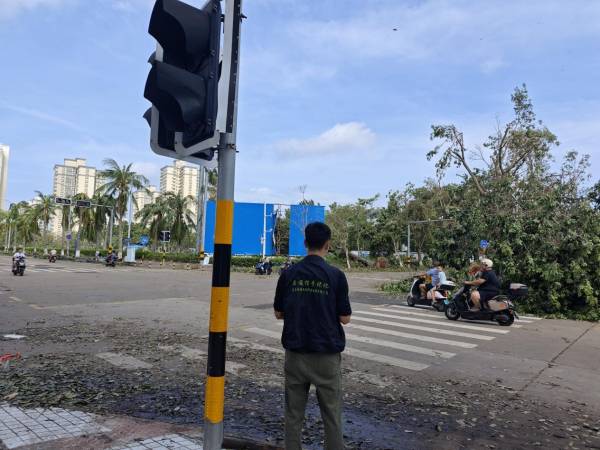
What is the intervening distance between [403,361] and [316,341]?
A: 4.59 metres

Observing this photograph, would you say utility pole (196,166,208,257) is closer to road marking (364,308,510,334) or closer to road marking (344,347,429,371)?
road marking (364,308,510,334)

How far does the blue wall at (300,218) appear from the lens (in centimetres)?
4124

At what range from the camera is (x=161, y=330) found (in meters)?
8.85

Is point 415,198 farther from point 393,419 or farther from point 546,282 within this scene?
point 393,419

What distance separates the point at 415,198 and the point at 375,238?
24.1ft

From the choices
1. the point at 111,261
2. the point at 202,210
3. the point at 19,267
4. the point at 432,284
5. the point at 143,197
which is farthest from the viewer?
the point at 143,197

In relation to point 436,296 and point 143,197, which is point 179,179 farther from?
point 436,296

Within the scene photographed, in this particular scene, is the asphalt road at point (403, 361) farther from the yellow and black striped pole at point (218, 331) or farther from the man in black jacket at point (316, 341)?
the yellow and black striped pole at point (218, 331)

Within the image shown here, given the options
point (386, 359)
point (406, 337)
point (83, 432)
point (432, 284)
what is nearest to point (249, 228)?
point (432, 284)

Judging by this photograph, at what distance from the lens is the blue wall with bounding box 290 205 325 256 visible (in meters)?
41.2

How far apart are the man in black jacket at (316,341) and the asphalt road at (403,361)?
1029 mm

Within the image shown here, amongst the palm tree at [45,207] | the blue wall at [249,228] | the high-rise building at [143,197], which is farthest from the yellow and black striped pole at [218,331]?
the palm tree at [45,207]

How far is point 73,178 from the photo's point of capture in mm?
81000

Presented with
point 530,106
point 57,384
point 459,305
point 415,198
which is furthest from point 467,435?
point 415,198
